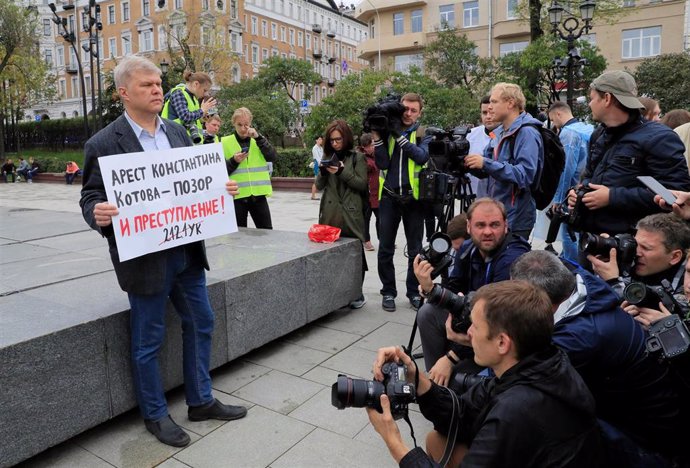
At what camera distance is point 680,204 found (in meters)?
3.06

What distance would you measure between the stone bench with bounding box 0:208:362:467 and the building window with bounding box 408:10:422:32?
46149 millimetres

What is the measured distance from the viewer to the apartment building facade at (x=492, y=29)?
Answer: 35094mm

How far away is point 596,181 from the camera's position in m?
3.77

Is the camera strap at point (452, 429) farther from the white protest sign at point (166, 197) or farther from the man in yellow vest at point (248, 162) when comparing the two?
the man in yellow vest at point (248, 162)

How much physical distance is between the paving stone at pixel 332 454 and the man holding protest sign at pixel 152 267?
1.72 feet

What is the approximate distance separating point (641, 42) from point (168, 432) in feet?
136

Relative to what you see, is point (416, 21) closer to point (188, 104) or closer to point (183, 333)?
point (188, 104)

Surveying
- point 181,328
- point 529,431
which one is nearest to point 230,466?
point 181,328

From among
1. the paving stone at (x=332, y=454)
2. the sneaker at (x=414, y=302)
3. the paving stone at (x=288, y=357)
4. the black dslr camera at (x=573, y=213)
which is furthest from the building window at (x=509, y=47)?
the paving stone at (x=332, y=454)

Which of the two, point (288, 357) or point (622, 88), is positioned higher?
point (622, 88)

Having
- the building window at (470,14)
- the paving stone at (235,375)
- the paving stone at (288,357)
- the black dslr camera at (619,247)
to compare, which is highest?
the building window at (470,14)

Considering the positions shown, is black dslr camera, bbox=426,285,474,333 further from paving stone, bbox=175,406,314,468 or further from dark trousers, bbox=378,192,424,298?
dark trousers, bbox=378,192,424,298

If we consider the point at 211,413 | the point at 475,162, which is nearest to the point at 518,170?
the point at 475,162

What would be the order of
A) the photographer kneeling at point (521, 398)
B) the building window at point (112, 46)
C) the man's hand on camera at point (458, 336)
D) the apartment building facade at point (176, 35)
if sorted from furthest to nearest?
the building window at point (112, 46) → the apartment building facade at point (176, 35) → the man's hand on camera at point (458, 336) → the photographer kneeling at point (521, 398)
